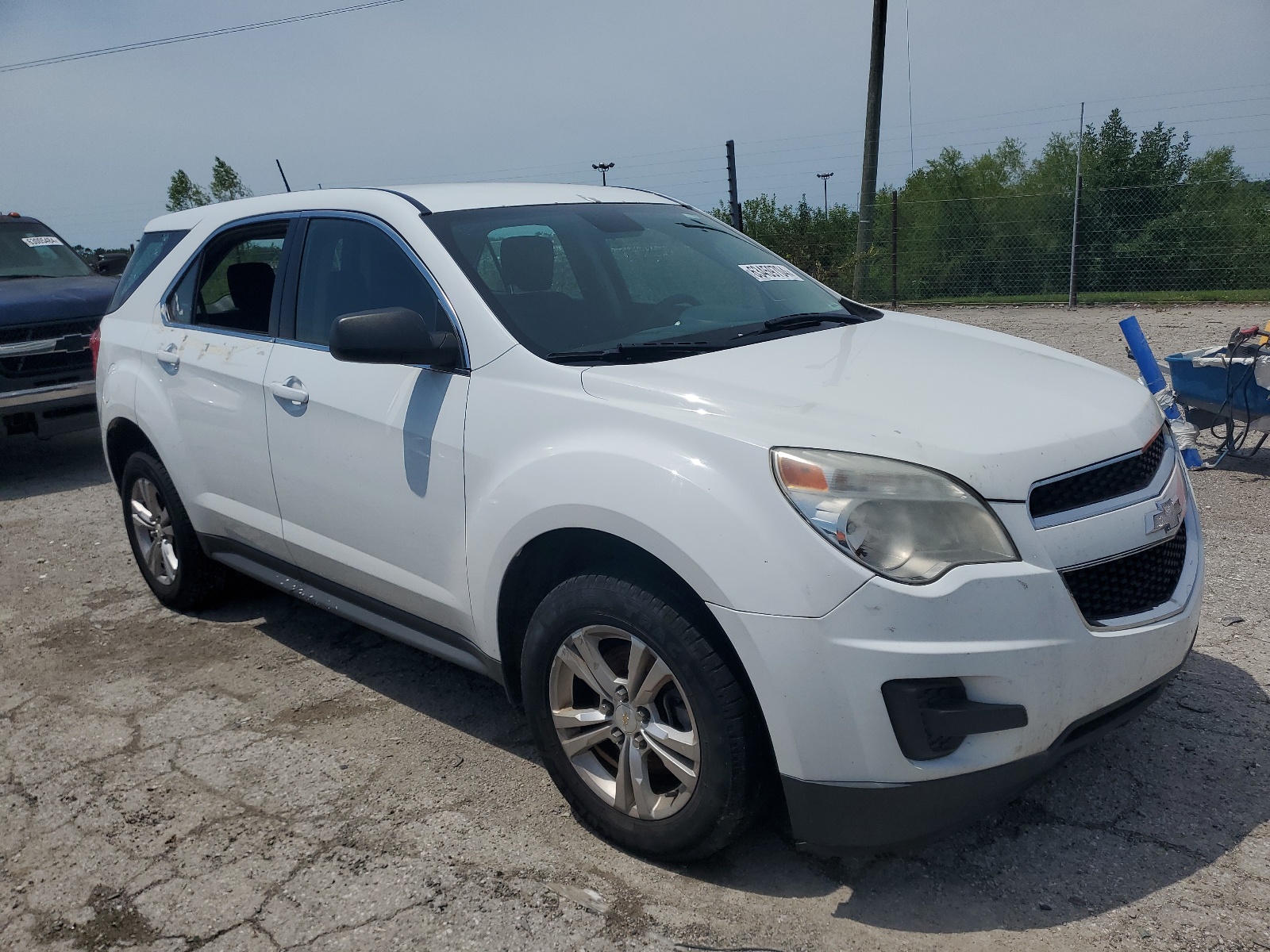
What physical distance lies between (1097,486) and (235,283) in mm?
3342

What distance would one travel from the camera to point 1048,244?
16.4 meters

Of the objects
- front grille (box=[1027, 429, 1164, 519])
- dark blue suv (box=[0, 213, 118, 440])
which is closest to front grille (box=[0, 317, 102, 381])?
dark blue suv (box=[0, 213, 118, 440])

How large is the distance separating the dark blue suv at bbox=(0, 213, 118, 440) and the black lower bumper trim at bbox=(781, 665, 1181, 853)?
7172 mm

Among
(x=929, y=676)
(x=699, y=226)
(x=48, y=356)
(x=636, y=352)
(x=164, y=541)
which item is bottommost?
(x=164, y=541)

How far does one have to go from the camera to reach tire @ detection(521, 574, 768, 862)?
2.40 metres

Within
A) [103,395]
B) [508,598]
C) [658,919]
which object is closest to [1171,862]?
[658,919]

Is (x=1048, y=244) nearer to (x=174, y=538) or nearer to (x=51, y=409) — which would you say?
(x=51, y=409)

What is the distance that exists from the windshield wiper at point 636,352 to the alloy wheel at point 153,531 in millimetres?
2515

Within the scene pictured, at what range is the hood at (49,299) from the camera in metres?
8.05

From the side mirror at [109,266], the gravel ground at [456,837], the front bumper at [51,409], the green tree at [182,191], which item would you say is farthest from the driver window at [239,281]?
the green tree at [182,191]

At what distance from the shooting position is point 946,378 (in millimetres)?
2775

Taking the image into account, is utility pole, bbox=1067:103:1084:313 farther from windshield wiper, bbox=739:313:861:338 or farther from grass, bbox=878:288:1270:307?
windshield wiper, bbox=739:313:861:338

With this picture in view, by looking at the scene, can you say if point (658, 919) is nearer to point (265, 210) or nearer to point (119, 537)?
point (265, 210)

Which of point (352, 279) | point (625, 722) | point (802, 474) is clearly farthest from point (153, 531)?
point (802, 474)
